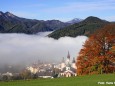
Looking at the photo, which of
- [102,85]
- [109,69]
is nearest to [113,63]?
[109,69]

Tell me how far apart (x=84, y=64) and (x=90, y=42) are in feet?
13.6

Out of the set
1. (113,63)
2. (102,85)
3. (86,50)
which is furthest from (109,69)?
(102,85)

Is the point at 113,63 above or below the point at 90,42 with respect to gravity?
below

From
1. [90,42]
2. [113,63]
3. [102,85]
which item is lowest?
[102,85]

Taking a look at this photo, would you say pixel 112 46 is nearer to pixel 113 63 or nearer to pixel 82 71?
pixel 113 63

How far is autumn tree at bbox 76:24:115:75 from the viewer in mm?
59250

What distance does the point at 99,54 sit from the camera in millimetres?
60781

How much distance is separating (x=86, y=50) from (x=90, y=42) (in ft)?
5.34

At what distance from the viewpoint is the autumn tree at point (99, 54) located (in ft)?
194

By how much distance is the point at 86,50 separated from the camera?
2452 inches

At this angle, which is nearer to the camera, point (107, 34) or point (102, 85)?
point (102, 85)

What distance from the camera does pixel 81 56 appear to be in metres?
62.8

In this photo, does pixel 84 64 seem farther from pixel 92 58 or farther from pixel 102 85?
pixel 102 85

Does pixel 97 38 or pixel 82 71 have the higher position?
pixel 97 38
